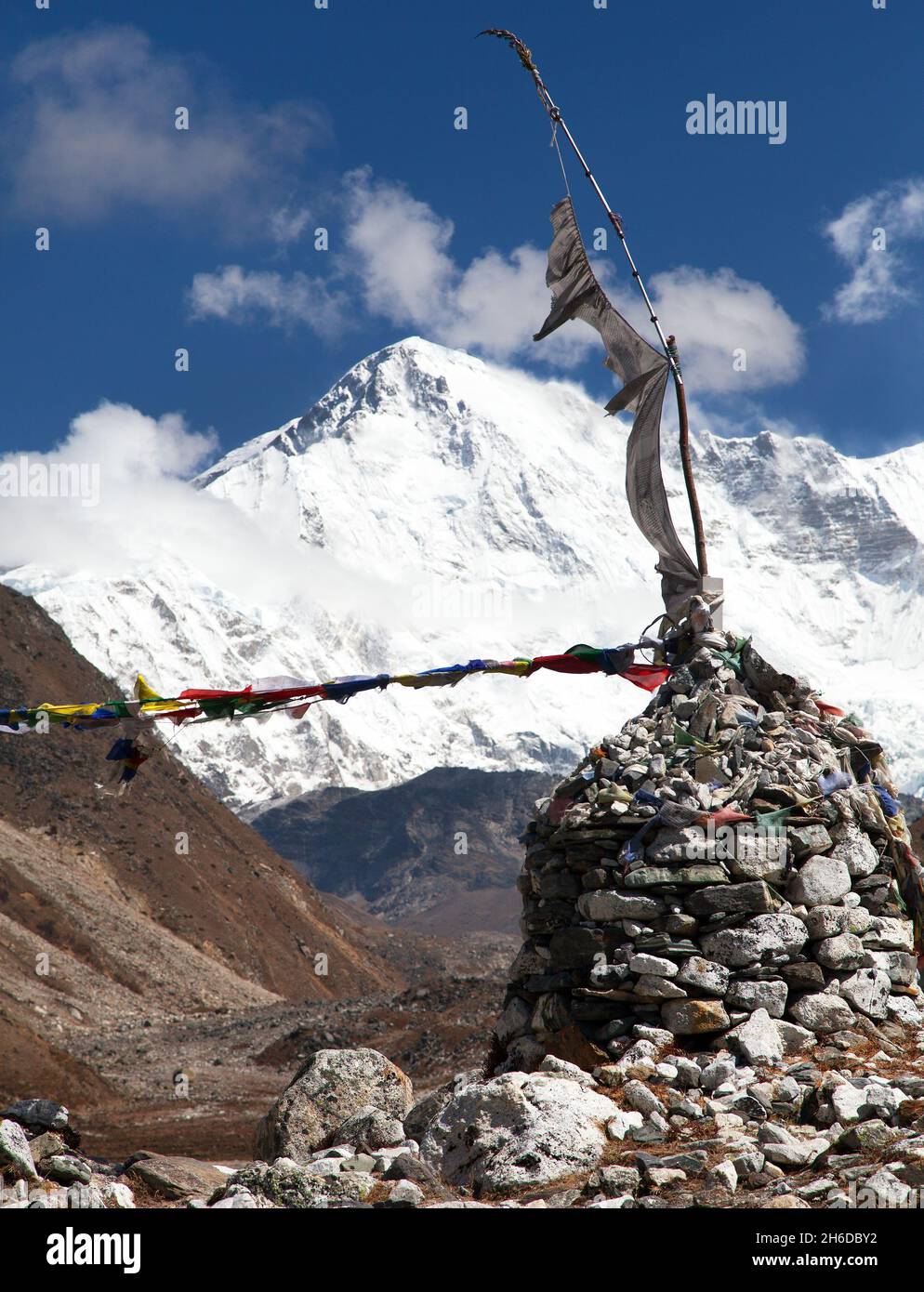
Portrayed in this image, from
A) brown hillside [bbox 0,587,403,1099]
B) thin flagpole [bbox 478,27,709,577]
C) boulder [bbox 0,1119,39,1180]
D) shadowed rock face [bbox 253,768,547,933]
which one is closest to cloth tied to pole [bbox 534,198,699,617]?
thin flagpole [bbox 478,27,709,577]

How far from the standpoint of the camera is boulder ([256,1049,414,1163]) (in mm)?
8445

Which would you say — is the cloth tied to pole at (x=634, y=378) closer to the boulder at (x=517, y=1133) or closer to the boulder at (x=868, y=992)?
the boulder at (x=868, y=992)

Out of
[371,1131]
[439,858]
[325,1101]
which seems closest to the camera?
[371,1131]

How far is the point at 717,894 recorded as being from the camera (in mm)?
8797

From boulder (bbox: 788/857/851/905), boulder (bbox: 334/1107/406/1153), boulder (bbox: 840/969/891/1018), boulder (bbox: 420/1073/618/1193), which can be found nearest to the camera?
boulder (bbox: 420/1073/618/1193)

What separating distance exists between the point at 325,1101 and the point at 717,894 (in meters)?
2.94

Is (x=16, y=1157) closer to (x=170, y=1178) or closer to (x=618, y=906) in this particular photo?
(x=170, y=1178)

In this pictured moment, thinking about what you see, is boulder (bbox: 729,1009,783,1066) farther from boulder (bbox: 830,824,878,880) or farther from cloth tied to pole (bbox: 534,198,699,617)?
cloth tied to pole (bbox: 534,198,699,617)

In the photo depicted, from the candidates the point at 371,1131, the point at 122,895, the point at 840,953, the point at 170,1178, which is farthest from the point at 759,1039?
the point at 122,895

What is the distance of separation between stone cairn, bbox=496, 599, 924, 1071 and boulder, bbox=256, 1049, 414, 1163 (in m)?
0.95

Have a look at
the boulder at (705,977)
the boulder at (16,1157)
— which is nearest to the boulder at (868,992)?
the boulder at (705,977)

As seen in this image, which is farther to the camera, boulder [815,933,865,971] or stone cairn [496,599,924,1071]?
boulder [815,933,865,971]

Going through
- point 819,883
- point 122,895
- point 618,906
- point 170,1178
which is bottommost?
point 170,1178

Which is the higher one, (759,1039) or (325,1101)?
(759,1039)
